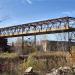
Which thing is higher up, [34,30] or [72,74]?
[34,30]

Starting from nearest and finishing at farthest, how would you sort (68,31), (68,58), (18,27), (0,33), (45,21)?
(68,58) → (68,31) → (45,21) → (18,27) → (0,33)

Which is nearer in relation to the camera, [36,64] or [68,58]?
A: [36,64]

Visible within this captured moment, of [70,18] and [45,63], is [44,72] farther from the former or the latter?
[70,18]

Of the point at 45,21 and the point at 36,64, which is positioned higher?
the point at 45,21

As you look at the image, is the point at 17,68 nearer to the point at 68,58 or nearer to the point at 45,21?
the point at 68,58

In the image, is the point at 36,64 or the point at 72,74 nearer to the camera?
the point at 72,74

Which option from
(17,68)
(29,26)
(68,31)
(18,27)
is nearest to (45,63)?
(17,68)

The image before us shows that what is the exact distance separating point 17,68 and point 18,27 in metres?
43.4

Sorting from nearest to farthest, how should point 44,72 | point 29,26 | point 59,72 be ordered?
point 59,72, point 44,72, point 29,26

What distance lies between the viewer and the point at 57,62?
18.7m

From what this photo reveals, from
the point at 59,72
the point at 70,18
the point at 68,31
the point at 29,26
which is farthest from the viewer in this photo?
the point at 29,26

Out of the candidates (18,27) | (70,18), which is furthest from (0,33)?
(70,18)

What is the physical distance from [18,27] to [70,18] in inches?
729

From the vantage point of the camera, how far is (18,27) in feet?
196
